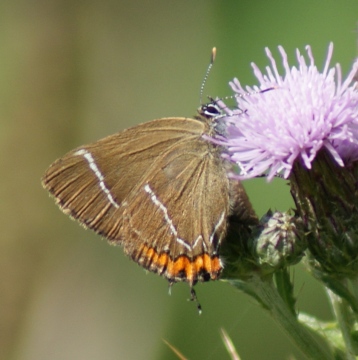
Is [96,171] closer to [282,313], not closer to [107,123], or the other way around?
[282,313]

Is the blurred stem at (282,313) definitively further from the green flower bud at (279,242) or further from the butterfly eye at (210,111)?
the butterfly eye at (210,111)

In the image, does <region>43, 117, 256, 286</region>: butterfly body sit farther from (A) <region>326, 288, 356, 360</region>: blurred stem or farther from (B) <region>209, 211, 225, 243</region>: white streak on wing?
→ (A) <region>326, 288, 356, 360</region>: blurred stem

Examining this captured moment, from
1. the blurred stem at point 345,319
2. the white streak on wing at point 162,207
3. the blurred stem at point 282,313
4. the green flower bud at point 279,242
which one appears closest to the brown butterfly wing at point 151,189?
the white streak on wing at point 162,207

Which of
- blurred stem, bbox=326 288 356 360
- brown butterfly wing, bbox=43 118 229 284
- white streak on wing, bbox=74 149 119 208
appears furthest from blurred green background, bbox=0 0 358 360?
white streak on wing, bbox=74 149 119 208

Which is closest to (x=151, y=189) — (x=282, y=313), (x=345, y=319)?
(x=282, y=313)

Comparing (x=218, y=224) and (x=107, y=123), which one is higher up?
(x=218, y=224)

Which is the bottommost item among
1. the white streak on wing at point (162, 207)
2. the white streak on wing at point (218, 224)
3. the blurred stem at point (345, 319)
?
the blurred stem at point (345, 319)
